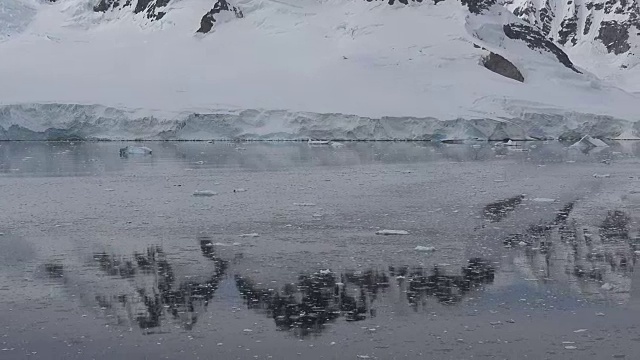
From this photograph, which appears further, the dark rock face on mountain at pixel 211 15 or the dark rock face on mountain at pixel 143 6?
the dark rock face on mountain at pixel 143 6

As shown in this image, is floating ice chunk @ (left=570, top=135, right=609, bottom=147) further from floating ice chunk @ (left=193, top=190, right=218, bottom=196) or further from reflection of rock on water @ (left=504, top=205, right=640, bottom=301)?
reflection of rock on water @ (left=504, top=205, right=640, bottom=301)

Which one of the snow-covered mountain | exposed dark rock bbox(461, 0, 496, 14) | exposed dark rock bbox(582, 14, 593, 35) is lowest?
the snow-covered mountain

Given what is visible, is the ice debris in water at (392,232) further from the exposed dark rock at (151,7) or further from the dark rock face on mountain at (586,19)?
the dark rock face on mountain at (586,19)

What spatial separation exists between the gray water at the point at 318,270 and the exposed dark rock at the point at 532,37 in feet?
113

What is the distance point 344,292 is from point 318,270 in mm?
869

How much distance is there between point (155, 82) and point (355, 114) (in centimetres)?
1087

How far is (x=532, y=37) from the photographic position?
50562mm

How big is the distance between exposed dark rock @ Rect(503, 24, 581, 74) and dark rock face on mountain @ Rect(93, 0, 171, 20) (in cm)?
2064

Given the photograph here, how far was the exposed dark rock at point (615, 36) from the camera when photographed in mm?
92000

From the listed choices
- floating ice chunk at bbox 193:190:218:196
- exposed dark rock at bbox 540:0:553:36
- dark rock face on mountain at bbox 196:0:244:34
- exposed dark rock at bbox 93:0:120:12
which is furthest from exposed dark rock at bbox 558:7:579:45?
floating ice chunk at bbox 193:190:218:196

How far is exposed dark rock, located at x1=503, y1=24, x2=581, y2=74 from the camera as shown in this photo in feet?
163

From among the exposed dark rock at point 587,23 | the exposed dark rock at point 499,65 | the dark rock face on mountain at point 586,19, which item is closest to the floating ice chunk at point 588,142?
the exposed dark rock at point 499,65

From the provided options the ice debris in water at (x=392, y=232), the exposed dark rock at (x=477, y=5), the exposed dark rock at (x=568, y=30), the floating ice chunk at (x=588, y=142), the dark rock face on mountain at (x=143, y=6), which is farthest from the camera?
the exposed dark rock at (x=568, y=30)

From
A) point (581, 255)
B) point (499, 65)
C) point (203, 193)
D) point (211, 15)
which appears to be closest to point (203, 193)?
point (203, 193)
